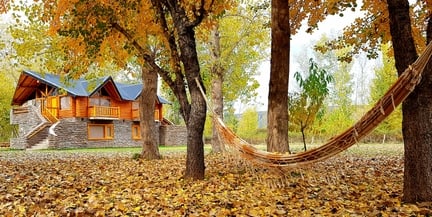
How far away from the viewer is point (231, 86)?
14500mm

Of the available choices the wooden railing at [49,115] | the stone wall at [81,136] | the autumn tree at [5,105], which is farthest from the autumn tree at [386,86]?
the autumn tree at [5,105]

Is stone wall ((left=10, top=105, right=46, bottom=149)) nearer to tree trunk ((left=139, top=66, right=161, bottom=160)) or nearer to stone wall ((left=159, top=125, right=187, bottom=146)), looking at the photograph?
stone wall ((left=159, top=125, right=187, bottom=146))

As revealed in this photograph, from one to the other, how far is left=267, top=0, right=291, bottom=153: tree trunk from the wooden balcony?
1737cm

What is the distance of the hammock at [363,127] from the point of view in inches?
108

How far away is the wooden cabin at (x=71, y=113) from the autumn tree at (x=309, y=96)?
1405 cm

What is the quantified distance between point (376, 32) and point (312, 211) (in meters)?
5.54

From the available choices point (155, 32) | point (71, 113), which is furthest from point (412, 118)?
point (71, 113)

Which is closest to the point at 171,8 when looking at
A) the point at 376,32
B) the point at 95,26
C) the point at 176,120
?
the point at 95,26

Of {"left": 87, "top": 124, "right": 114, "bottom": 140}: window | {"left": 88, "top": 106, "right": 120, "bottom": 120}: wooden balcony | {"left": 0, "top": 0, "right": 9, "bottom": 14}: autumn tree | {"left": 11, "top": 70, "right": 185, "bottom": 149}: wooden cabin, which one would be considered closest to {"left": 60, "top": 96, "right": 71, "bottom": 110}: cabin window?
{"left": 11, "top": 70, "right": 185, "bottom": 149}: wooden cabin

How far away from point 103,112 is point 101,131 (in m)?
1.48

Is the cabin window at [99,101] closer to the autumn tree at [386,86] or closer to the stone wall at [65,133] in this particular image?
the stone wall at [65,133]

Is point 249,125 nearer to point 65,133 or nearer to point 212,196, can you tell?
point 65,133

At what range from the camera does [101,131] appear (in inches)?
882

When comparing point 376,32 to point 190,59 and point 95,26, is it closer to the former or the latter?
point 190,59
